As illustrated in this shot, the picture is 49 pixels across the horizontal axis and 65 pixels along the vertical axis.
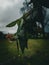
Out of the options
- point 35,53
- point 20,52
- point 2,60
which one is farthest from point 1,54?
point 20,52

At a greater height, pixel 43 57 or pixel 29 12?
pixel 29 12

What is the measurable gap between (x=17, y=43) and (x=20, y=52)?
34 millimetres

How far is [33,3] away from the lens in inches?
19.1

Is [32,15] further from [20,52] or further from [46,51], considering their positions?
[46,51]

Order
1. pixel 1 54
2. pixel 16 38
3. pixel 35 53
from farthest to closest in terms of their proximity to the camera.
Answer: pixel 1 54 < pixel 35 53 < pixel 16 38

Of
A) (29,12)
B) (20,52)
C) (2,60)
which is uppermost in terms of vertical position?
(29,12)

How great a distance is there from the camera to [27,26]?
0.46m

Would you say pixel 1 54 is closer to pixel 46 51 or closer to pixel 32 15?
pixel 46 51

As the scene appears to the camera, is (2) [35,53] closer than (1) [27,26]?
No

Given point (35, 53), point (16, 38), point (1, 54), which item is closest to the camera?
point (16, 38)

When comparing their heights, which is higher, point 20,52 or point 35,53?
point 20,52

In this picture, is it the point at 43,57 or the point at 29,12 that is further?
the point at 43,57

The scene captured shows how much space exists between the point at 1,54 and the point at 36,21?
165cm

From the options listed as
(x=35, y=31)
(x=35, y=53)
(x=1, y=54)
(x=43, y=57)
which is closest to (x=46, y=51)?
(x=43, y=57)
